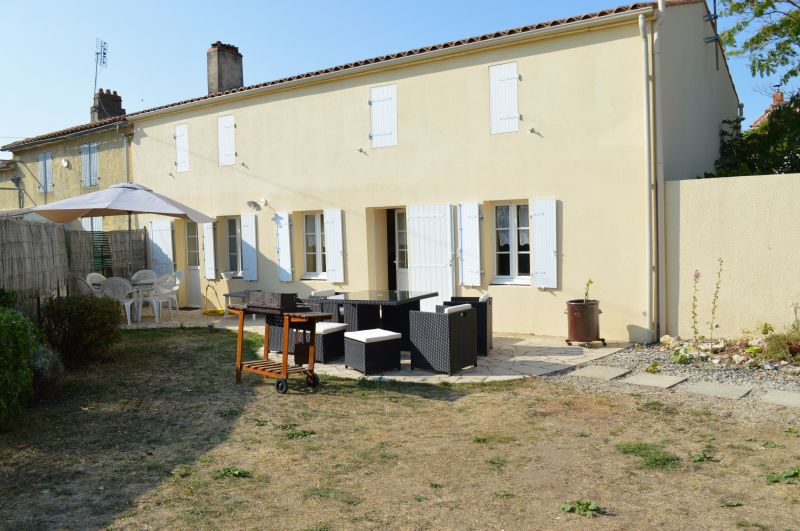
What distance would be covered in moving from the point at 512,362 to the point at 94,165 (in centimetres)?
1275

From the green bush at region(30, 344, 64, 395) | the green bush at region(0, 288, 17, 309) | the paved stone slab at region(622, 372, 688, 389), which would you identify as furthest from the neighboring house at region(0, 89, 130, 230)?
the paved stone slab at region(622, 372, 688, 389)

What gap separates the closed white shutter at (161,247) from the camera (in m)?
14.6

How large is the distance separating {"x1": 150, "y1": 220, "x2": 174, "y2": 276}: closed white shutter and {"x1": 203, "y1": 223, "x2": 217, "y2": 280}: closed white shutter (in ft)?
3.31

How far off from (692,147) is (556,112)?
269 centimetres

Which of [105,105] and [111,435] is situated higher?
[105,105]

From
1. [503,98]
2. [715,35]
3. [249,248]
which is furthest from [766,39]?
[249,248]

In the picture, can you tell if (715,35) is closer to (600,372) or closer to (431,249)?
(431,249)

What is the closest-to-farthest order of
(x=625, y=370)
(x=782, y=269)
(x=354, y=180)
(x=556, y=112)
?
(x=625, y=370)
(x=782, y=269)
(x=556, y=112)
(x=354, y=180)

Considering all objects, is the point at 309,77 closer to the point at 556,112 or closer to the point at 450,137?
the point at 450,137

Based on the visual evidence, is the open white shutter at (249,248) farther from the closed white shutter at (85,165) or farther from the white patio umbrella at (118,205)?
the closed white shutter at (85,165)

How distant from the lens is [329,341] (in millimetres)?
7977

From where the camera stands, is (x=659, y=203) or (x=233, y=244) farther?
(x=233, y=244)

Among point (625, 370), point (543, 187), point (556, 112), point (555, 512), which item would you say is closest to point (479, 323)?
point (625, 370)

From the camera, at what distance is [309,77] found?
1212 centimetres
